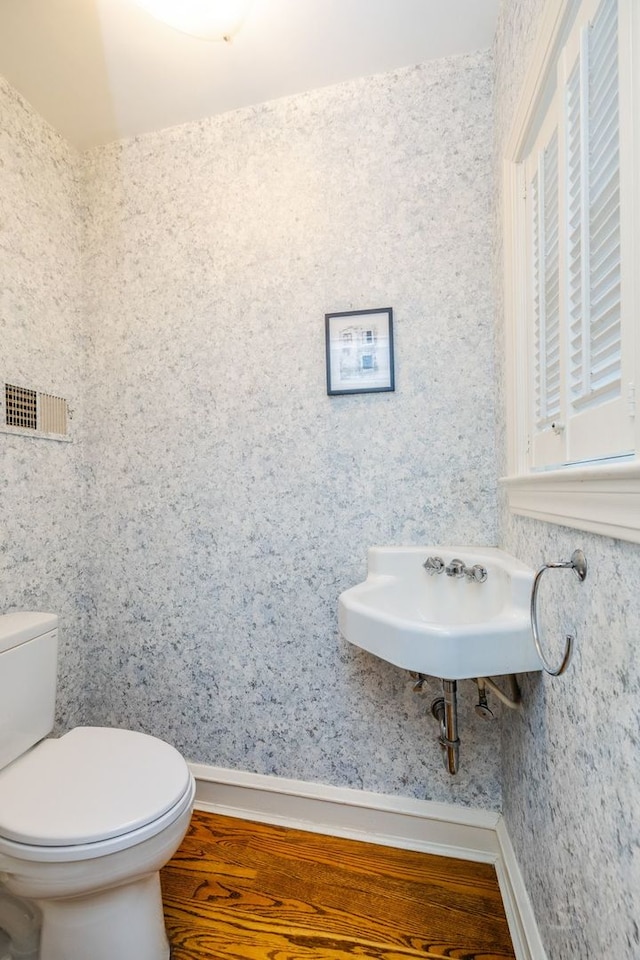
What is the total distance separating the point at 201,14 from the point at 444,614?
184 cm

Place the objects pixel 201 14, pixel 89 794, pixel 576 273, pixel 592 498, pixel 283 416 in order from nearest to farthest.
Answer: pixel 592 498
pixel 576 273
pixel 89 794
pixel 201 14
pixel 283 416

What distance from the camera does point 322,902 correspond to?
4.03 ft

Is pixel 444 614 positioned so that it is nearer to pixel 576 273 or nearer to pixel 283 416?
pixel 283 416

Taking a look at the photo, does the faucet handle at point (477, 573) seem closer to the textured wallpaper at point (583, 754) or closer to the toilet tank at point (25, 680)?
the textured wallpaper at point (583, 754)

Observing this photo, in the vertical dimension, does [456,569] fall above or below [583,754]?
above

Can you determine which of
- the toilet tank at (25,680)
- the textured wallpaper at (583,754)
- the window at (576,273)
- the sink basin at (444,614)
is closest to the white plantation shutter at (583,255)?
the window at (576,273)

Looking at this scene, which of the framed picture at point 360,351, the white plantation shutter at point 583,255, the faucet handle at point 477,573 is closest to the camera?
the white plantation shutter at point 583,255

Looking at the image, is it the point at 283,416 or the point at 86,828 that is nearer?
the point at 86,828

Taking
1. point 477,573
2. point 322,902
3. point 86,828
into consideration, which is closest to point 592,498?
point 477,573

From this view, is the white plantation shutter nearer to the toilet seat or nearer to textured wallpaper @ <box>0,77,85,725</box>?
the toilet seat

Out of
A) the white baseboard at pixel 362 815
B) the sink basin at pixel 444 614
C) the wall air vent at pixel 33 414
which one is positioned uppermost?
the wall air vent at pixel 33 414

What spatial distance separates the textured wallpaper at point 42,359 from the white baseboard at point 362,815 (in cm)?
70

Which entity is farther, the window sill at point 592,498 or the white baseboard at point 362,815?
the white baseboard at point 362,815

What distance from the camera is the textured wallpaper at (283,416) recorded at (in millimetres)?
1434
